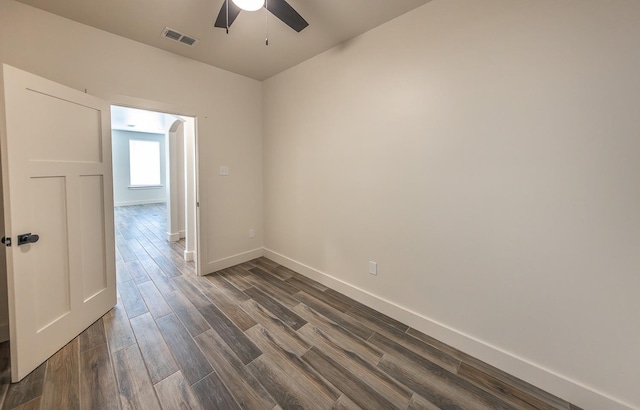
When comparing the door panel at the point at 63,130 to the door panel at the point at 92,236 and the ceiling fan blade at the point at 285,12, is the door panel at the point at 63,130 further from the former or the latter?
the ceiling fan blade at the point at 285,12

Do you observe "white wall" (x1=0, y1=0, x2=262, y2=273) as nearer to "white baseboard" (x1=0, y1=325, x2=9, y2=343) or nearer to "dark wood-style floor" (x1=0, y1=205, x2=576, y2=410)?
"dark wood-style floor" (x1=0, y1=205, x2=576, y2=410)

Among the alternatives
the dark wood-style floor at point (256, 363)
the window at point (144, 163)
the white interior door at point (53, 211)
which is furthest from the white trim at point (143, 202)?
the white interior door at point (53, 211)

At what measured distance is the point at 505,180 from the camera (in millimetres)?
1639

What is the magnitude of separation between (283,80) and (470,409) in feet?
12.2

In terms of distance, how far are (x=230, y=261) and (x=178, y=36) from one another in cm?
275

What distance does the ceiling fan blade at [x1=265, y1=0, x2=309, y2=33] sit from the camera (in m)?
1.51

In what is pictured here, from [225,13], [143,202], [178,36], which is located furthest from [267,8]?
[143,202]

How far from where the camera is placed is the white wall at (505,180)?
1321mm

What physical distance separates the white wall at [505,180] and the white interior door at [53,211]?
2.33 metres

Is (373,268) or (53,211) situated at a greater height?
(53,211)

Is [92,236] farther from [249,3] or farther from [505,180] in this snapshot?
[505,180]

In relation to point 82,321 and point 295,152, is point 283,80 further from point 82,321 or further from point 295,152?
point 82,321

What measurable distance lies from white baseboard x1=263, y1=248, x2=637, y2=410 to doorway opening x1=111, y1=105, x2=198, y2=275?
242 cm

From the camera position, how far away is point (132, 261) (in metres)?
3.56
